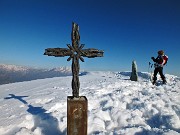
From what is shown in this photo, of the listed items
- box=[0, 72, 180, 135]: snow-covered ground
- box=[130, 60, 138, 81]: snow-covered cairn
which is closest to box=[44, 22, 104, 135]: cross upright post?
box=[0, 72, 180, 135]: snow-covered ground

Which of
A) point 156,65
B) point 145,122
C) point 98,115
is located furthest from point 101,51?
point 156,65

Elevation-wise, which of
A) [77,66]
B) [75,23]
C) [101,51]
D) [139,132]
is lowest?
[139,132]

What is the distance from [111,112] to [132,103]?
1.42 meters

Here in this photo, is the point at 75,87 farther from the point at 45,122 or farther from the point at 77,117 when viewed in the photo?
the point at 45,122

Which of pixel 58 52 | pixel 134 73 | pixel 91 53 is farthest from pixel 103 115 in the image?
pixel 134 73

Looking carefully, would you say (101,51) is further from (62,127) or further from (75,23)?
(62,127)

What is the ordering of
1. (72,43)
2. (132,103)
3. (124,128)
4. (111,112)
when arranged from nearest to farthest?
(72,43)
(124,128)
(111,112)
(132,103)

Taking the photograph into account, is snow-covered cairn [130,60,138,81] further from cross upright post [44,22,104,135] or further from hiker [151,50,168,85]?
cross upright post [44,22,104,135]

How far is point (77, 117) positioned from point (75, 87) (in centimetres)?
82

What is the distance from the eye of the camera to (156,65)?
14.7 metres

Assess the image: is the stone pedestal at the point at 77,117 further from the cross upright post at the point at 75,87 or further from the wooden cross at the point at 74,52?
the wooden cross at the point at 74,52

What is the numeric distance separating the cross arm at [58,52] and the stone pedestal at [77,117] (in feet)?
4.13

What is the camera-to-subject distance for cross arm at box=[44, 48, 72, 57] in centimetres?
577

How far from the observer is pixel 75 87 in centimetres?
589
